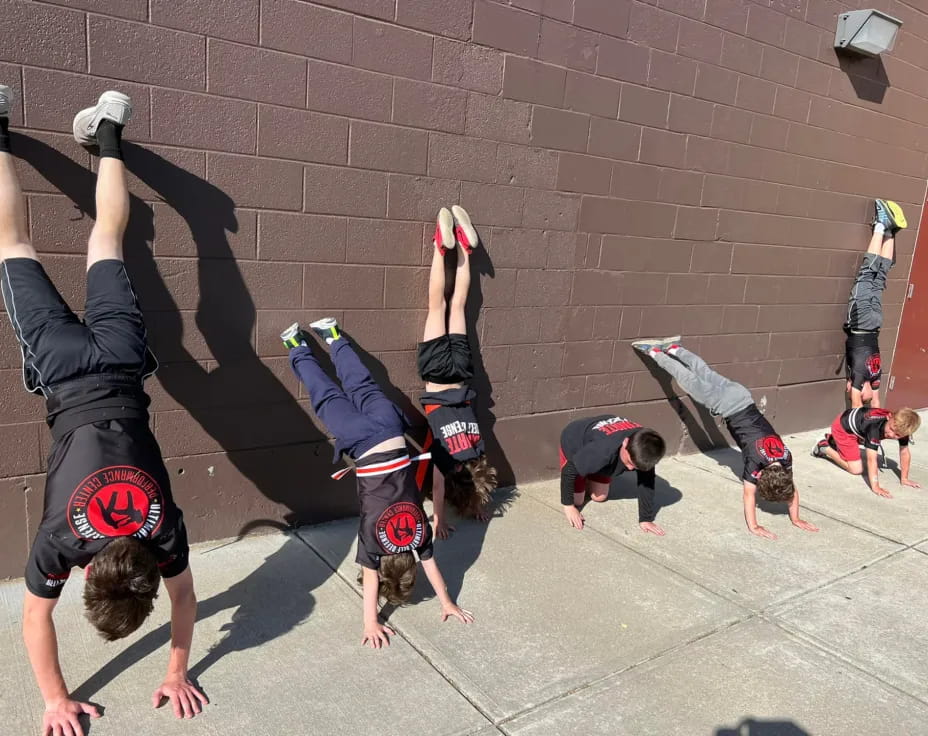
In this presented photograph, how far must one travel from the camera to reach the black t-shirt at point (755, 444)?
4.85 m

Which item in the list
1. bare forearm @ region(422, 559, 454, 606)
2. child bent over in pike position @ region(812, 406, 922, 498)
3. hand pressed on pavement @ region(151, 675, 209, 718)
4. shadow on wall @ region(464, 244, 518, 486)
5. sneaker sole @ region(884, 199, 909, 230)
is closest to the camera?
hand pressed on pavement @ region(151, 675, 209, 718)

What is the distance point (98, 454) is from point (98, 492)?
0.17 metres

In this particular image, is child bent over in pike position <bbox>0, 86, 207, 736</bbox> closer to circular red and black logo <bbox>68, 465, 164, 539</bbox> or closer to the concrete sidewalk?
circular red and black logo <bbox>68, 465, 164, 539</bbox>

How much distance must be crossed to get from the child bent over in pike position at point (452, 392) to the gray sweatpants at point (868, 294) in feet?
15.0

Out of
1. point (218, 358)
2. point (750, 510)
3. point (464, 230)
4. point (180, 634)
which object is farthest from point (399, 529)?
point (750, 510)

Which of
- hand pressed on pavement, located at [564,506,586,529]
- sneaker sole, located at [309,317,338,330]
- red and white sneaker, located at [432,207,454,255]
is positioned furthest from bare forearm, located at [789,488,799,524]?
sneaker sole, located at [309,317,338,330]

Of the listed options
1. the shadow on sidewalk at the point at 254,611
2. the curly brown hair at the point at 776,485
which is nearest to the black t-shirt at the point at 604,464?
the curly brown hair at the point at 776,485

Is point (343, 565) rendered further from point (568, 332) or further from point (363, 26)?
point (363, 26)

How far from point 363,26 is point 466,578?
3163 millimetres

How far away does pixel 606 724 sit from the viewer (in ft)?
9.16

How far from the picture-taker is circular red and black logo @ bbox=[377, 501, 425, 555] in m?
3.28

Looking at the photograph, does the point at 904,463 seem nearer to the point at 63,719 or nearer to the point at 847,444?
the point at 847,444

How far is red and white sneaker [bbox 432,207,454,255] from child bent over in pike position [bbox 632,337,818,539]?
80.0 inches

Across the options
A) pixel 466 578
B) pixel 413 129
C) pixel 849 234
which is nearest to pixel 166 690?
pixel 466 578
